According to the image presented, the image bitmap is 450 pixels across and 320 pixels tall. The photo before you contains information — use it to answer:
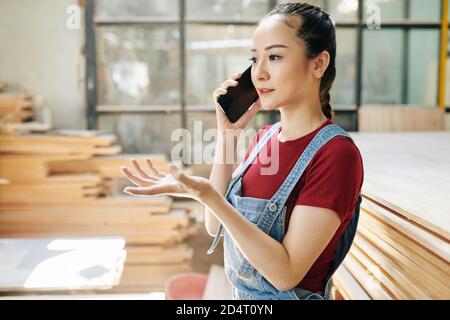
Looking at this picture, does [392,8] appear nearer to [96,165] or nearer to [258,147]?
[96,165]

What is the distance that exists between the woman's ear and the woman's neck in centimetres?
8

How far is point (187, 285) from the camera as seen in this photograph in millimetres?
3107

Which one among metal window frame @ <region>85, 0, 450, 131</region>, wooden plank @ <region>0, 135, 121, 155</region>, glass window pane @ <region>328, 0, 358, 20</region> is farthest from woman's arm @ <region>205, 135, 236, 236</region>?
glass window pane @ <region>328, 0, 358, 20</region>

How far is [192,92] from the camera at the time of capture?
400cm

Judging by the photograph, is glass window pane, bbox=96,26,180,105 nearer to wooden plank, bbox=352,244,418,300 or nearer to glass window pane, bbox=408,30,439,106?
glass window pane, bbox=408,30,439,106

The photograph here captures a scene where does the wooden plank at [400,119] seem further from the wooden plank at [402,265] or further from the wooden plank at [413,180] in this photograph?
the wooden plank at [402,265]

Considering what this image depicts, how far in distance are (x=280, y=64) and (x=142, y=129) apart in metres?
3.02

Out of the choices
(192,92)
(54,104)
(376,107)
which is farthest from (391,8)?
(54,104)

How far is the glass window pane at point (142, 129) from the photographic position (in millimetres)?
3973

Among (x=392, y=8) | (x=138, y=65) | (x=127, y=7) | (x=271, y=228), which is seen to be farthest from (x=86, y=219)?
(x=392, y=8)

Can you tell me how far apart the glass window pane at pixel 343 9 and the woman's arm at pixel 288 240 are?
332 cm
